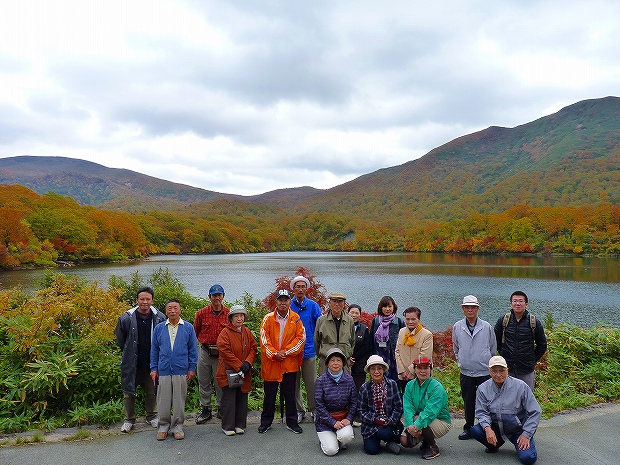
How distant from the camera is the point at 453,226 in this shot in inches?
4279

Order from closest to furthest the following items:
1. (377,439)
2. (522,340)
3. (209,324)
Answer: (377,439) < (522,340) < (209,324)

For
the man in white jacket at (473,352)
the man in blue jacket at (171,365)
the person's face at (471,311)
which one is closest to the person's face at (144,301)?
the man in blue jacket at (171,365)

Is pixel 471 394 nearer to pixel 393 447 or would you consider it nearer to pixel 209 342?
pixel 393 447

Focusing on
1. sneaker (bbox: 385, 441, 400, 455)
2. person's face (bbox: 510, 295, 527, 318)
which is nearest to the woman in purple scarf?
sneaker (bbox: 385, 441, 400, 455)

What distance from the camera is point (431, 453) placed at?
4.10 m

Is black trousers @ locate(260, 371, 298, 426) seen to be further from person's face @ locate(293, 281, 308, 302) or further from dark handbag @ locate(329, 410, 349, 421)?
person's face @ locate(293, 281, 308, 302)

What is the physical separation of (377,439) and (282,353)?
1421 mm

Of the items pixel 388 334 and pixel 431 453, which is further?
pixel 388 334

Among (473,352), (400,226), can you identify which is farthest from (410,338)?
(400,226)

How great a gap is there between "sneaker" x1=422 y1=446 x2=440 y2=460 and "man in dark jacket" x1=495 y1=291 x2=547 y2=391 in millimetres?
1620

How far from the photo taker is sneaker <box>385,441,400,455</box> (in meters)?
4.17

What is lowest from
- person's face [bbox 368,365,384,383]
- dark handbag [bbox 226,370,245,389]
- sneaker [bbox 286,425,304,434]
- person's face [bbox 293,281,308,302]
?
sneaker [bbox 286,425,304,434]

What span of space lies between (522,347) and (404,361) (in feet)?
4.88

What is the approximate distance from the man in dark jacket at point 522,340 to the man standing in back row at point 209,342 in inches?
144
